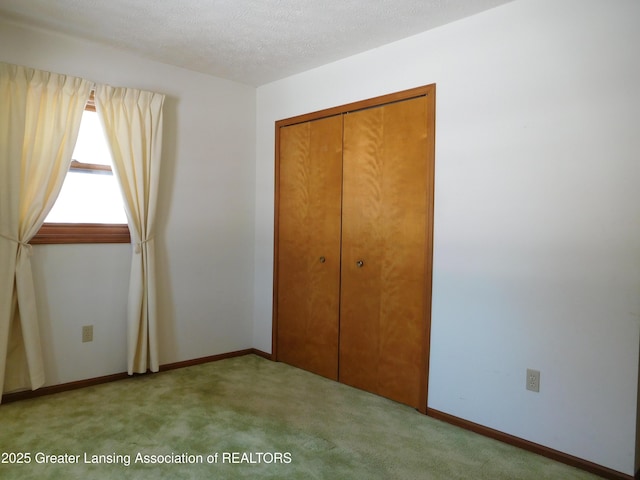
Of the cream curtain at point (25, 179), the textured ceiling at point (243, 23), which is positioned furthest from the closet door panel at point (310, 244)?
the cream curtain at point (25, 179)

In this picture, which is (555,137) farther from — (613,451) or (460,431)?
(460,431)

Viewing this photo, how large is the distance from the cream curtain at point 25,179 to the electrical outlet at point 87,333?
0.31m

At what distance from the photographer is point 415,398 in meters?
2.73

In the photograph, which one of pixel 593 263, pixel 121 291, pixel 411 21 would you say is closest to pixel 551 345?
pixel 593 263

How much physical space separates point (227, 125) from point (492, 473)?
3.21 m

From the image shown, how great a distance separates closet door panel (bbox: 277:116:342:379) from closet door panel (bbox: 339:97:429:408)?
0.37 ft

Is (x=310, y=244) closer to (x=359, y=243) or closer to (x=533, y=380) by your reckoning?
(x=359, y=243)

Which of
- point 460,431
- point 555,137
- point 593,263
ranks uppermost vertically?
point 555,137

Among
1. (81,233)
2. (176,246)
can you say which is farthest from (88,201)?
(176,246)

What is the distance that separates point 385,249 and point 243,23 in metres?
1.71

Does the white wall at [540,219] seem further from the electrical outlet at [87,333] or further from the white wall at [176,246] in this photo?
the electrical outlet at [87,333]

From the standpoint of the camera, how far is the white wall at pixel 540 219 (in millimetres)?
1970

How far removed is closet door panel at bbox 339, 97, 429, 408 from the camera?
8.96 ft

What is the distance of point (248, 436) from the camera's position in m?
2.33
